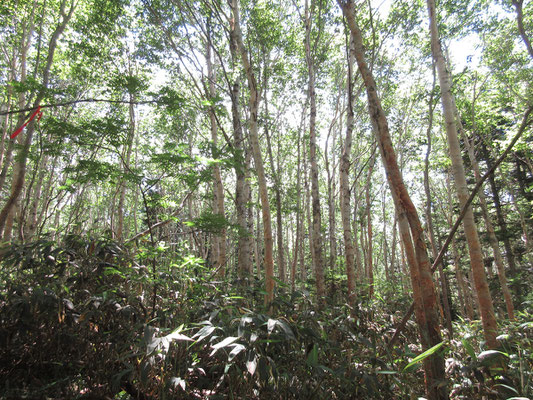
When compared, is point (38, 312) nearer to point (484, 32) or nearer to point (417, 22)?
point (417, 22)

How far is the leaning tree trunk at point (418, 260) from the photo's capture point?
6.88 feet

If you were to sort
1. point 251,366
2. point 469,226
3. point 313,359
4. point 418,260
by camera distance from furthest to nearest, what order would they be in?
point 469,226, point 418,260, point 313,359, point 251,366

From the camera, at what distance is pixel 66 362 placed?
7.54 feet

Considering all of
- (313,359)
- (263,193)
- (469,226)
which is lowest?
(313,359)

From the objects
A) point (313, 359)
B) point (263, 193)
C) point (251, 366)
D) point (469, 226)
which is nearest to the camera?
point (251, 366)

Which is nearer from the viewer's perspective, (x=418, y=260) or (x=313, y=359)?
(x=313, y=359)

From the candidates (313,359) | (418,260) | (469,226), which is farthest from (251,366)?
(469,226)

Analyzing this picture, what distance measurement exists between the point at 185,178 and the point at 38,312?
2.37m

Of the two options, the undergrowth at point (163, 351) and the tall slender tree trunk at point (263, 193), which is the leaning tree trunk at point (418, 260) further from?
the tall slender tree trunk at point (263, 193)

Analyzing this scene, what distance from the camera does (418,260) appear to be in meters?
2.36

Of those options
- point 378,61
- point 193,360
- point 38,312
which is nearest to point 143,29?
point 378,61

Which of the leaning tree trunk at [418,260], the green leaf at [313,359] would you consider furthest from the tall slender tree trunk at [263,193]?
the leaning tree trunk at [418,260]

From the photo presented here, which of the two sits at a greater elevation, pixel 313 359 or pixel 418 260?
pixel 418 260

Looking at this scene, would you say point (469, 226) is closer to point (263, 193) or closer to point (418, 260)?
point (418, 260)
